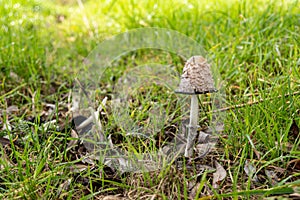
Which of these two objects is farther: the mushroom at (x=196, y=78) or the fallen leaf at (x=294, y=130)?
the fallen leaf at (x=294, y=130)

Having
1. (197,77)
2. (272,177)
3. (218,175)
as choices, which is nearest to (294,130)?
(272,177)

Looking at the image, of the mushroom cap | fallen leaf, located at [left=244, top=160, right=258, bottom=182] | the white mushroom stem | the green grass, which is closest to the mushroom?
the mushroom cap

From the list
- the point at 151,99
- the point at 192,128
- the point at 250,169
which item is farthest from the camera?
the point at 151,99

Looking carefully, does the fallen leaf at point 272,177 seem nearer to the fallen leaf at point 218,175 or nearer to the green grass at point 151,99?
the green grass at point 151,99

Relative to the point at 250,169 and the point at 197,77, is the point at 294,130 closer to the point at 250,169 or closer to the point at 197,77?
the point at 250,169

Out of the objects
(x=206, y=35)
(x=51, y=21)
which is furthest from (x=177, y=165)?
(x=51, y=21)

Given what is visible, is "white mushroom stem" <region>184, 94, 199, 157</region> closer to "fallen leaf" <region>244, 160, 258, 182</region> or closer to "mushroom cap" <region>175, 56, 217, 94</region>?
"mushroom cap" <region>175, 56, 217, 94</region>

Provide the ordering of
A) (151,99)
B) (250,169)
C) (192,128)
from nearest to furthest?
(250,169), (192,128), (151,99)

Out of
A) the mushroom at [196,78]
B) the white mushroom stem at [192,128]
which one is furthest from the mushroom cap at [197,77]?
the white mushroom stem at [192,128]
